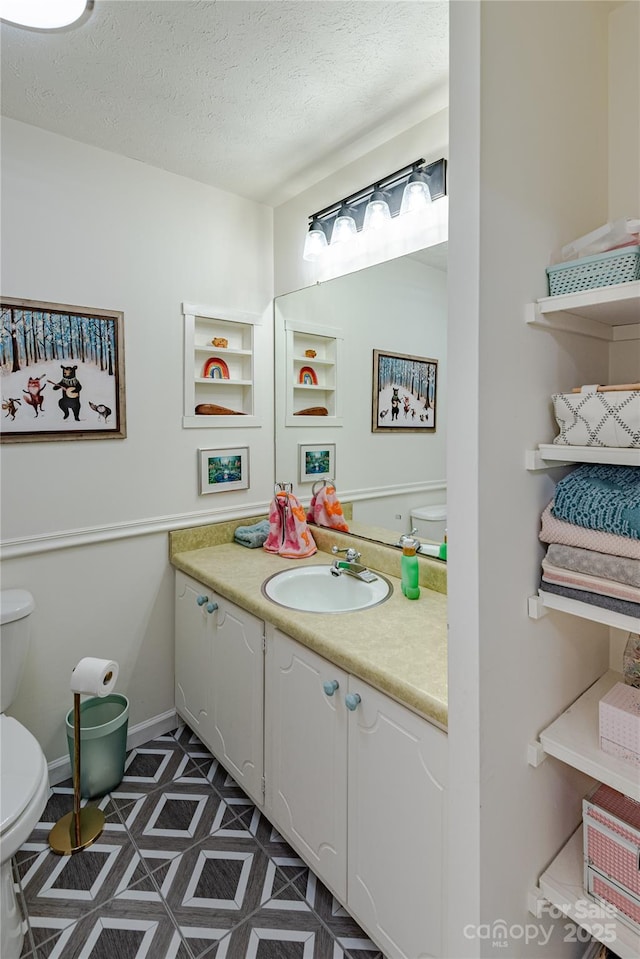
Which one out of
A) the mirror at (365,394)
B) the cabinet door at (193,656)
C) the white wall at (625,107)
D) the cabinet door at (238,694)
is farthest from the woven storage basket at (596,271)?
the cabinet door at (193,656)

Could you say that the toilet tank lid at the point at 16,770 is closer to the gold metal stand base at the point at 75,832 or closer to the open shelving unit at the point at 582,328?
the gold metal stand base at the point at 75,832

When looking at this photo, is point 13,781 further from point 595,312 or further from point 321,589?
point 595,312

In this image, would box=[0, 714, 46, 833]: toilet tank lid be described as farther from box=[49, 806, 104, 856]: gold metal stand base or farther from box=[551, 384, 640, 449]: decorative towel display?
box=[551, 384, 640, 449]: decorative towel display

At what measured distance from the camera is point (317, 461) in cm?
232

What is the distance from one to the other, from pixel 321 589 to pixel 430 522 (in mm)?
492

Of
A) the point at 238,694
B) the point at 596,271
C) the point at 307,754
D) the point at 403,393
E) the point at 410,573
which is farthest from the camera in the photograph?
the point at 403,393

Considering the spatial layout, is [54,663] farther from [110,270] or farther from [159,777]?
[110,270]

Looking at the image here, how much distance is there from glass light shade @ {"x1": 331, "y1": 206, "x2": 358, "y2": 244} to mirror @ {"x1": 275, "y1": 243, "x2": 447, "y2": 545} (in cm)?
14

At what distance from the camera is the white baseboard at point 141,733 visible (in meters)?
1.92

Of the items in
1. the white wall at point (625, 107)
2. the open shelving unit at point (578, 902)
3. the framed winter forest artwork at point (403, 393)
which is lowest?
the open shelving unit at point (578, 902)

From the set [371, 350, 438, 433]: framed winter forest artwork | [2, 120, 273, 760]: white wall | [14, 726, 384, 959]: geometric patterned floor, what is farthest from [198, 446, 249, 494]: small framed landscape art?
[14, 726, 384, 959]: geometric patterned floor

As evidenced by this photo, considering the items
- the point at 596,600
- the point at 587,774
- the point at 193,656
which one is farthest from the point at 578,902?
the point at 193,656

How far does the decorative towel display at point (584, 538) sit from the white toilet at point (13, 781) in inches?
55.1

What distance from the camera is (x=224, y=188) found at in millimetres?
2188
